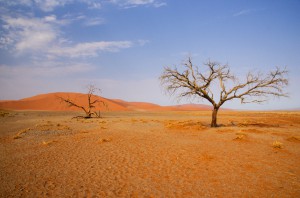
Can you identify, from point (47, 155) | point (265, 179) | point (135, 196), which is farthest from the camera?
point (47, 155)

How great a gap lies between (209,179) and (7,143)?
36.1ft

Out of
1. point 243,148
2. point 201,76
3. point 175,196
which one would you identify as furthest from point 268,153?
point 201,76

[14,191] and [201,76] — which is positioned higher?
[201,76]

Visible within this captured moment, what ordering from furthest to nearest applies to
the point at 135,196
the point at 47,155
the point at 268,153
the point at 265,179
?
the point at 268,153
the point at 47,155
the point at 265,179
the point at 135,196

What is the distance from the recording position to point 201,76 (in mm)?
18219

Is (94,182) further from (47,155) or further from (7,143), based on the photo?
(7,143)

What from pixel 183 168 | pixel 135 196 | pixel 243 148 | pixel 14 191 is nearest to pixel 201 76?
pixel 243 148

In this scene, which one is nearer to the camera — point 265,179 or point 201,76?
point 265,179

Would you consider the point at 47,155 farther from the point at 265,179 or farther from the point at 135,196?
the point at 265,179

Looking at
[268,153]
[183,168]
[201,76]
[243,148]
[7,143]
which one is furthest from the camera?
[201,76]

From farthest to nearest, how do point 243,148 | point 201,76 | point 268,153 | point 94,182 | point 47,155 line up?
point 201,76
point 243,148
point 268,153
point 47,155
point 94,182

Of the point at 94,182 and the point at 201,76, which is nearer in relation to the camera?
the point at 94,182

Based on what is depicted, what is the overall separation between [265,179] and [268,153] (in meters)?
3.80

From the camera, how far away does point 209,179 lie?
21.9 ft
